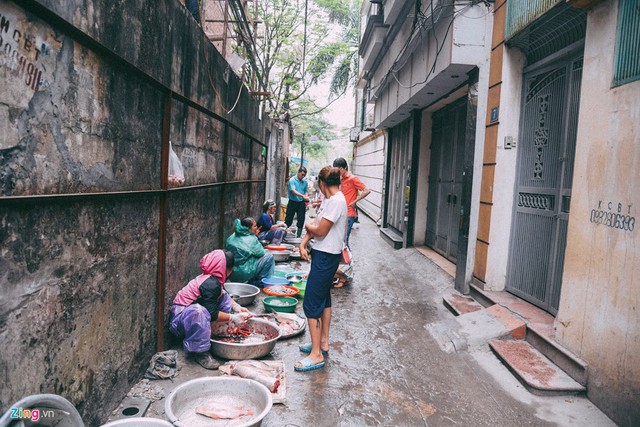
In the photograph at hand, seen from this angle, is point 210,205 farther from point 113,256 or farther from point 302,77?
point 302,77

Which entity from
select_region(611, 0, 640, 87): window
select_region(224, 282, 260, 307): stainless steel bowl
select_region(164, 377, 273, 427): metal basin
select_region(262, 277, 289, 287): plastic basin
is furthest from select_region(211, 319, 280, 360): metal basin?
select_region(611, 0, 640, 87): window

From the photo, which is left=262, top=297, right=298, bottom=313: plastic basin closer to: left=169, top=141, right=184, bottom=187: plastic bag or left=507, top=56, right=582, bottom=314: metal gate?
left=169, top=141, right=184, bottom=187: plastic bag

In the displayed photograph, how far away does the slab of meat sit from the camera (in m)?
3.26

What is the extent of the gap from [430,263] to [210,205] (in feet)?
17.2

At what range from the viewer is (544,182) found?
560cm

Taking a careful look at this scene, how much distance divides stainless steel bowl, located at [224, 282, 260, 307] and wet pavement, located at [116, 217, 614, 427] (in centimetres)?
17

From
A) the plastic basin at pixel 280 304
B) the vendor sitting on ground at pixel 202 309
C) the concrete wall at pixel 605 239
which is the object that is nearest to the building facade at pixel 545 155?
the concrete wall at pixel 605 239

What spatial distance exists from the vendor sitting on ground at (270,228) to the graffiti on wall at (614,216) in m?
6.79

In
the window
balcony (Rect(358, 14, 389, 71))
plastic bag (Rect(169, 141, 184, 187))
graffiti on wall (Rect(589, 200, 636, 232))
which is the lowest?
graffiti on wall (Rect(589, 200, 636, 232))

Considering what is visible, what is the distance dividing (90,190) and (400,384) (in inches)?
130

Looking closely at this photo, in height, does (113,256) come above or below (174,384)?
above

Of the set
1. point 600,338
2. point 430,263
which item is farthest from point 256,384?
point 430,263

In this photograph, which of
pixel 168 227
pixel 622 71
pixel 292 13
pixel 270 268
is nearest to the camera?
pixel 622 71

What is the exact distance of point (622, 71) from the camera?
3.73m
